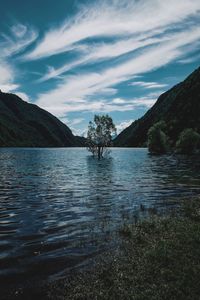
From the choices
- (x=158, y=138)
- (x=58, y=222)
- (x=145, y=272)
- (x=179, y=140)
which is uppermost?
(x=158, y=138)

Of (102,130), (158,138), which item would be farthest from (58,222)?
(158,138)

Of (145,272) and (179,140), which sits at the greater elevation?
(179,140)

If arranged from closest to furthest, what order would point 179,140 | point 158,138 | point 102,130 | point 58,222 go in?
point 58,222 → point 102,130 → point 179,140 → point 158,138

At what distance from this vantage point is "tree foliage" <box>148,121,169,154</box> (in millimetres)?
158000

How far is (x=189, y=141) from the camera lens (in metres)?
151

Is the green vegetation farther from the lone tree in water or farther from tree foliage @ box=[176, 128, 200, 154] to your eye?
tree foliage @ box=[176, 128, 200, 154]

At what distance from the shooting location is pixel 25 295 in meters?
10.1

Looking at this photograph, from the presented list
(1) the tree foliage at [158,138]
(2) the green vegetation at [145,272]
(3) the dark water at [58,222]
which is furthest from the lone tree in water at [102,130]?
(2) the green vegetation at [145,272]

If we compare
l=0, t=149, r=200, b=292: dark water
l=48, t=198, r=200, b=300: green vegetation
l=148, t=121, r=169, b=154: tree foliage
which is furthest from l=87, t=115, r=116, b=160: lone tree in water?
l=48, t=198, r=200, b=300: green vegetation

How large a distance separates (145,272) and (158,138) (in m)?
153

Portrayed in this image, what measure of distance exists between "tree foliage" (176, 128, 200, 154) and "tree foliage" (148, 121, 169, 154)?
30.0ft

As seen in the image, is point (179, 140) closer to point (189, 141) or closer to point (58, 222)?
point (189, 141)

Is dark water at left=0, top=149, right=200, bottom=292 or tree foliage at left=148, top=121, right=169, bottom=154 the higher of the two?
tree foliage at left=148, top=121, right=169, bottom=154

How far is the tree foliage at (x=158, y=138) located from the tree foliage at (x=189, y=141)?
9.15m
